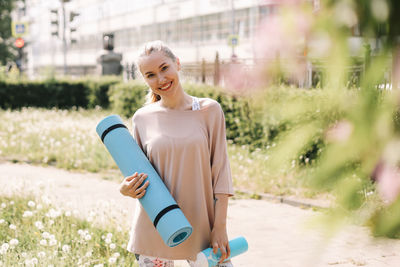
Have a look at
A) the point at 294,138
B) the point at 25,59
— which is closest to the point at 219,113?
the point at 294,138

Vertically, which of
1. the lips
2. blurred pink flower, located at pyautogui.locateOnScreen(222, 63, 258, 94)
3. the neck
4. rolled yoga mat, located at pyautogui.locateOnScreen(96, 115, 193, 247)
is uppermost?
blurred pink flower, located at pyautogui.locateOnScreen(222, 63, 258, 94)

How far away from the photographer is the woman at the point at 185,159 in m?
2.19

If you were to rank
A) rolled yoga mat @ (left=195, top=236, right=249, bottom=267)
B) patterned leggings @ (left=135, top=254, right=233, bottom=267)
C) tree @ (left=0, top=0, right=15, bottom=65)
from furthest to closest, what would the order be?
tree @ (left=0, top=0, right=15, bottom=65), patterned leggings @ (left=135, top=254, right=233, bottom=267), rolled yoga mat @ (left=195, top=236, right=249, bottom=267)

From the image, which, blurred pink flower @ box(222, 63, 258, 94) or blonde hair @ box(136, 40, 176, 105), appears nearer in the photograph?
blurred pink flower @ box(222, 63, 258, 94)

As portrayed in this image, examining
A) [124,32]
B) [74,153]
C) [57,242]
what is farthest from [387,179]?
[124,32]

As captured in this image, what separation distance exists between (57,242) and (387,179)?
12.8 ft

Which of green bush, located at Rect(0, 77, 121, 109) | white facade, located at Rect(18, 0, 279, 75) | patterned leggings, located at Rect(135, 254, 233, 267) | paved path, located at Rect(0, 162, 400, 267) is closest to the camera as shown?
patterned leggings, located at Rect(135, 254, 233, 267)

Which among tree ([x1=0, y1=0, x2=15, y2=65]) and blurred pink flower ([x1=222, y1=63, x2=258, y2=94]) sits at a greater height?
tree ([x1=0, y1=0, x2=15, y2=65])

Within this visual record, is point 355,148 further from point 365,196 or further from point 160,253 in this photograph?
point 160,253

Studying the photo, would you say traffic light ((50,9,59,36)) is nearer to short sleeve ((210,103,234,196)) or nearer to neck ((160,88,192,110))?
neck ((160,88,192,110))

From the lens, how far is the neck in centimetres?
225

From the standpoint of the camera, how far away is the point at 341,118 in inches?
23.6

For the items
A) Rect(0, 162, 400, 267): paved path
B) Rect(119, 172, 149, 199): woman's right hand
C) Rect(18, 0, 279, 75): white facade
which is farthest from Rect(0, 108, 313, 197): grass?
Rect(18, 0, 279, 75): white facade

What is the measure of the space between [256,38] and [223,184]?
173cm
